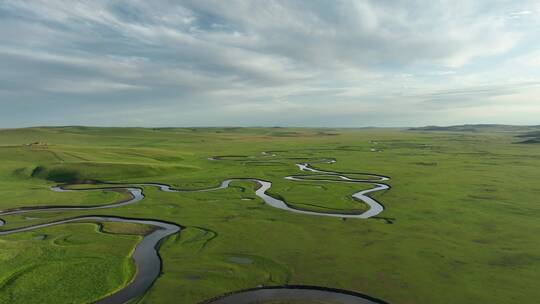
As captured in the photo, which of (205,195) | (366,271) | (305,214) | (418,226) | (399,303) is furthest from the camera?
(205,195)

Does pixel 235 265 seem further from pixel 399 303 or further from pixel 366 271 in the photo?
pixel 399 303

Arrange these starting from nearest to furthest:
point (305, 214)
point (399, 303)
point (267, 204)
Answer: point (399, 303), point (305, 214), point (267, 204)

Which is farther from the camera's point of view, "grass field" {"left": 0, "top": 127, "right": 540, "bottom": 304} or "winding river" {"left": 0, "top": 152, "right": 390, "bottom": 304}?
"grass field" {"left": 0, "top": 127, "right": 540, "bottom": 304}

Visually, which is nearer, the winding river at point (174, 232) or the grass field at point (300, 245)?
the winding river at point (174, 232)

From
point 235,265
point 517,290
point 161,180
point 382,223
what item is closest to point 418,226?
point 382,223

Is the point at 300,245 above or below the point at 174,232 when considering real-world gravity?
above

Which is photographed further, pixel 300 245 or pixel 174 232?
pixel 174 232

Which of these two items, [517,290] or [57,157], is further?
[57,157]
